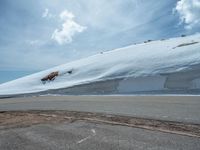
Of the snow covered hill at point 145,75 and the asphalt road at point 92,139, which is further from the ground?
the snow covered hill at point 145,75

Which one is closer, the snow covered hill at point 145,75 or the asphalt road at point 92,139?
the asphalt road at point 92,139

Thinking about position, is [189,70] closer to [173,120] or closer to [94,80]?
[94,80]

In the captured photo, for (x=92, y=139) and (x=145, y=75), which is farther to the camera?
(x=145, y=75)

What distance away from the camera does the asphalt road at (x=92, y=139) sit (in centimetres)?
516

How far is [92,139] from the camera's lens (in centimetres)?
591

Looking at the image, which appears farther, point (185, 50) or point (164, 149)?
point (185, 50)

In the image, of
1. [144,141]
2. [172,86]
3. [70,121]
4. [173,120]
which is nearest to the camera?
[144,141]

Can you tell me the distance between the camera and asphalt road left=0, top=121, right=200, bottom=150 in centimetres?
516

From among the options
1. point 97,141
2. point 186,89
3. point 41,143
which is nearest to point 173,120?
point 97,141

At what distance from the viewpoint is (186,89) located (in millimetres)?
18141

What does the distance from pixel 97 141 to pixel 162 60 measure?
72.5 ft

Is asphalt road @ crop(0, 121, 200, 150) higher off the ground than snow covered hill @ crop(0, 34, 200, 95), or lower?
lower

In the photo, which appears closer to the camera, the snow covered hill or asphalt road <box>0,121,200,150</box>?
asphalt road <box>0,121,200,150</box>

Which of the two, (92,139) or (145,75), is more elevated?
(145,75)
